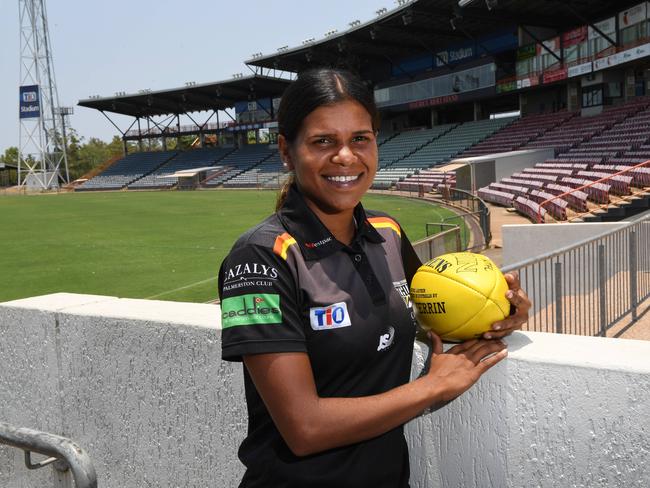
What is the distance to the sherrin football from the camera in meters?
1.76

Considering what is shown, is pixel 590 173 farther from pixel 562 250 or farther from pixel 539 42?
pixel 539 42

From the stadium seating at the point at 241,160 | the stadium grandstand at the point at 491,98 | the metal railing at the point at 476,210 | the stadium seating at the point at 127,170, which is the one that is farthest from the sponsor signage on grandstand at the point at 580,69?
the stadium seating at the point at 127,170

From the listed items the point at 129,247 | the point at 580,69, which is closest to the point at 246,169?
the point at 580,69

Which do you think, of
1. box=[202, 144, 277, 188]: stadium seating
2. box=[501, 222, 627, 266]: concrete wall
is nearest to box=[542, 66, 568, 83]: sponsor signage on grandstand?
box=[501, 222, 627, 266]: concrete wall

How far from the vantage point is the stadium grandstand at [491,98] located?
25.9 m

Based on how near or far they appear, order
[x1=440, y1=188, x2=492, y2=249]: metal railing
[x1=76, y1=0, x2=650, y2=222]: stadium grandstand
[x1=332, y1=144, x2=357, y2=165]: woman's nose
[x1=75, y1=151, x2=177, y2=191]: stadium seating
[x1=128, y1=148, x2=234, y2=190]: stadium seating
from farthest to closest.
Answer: [x1=75, y1=151, x2=177, y2=191]: stadium seating → [x1=128, y1=148, x2=234, y2=190]: stadium seating → [x1=76, y1=0, x2=650, y2=222]: stadium grandstand → [x1=440, y1=188, x2=492, y2=249]: metal railing → [x1=332, y1=144, x2=357, y2=165]: woman's nose

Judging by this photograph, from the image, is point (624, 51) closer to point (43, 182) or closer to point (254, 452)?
point (254, 452)

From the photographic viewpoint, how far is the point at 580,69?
120 feet

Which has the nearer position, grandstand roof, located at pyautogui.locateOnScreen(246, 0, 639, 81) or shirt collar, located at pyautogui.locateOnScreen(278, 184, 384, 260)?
shirt collar, located at pyautogui.locateOnScreen(278, 184, 384, 260)

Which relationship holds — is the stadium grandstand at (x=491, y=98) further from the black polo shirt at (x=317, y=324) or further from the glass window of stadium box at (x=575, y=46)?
the black polo shirt at (x=317, y=324)

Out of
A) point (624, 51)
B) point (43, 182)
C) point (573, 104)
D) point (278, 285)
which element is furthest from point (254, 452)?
point (43, 182)

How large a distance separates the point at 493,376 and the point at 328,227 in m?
0.68

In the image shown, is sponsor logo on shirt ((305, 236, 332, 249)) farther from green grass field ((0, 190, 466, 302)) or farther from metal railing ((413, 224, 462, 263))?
green grass field ((0, 190, 466, 302))

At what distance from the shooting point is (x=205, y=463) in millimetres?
2662
